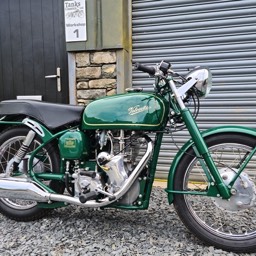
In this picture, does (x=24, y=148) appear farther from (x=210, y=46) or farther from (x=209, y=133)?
(x=210, y=46)

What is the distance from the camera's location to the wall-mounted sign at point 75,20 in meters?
3.28

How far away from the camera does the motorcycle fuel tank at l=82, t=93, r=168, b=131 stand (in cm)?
191

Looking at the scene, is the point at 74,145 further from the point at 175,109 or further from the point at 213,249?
the point at 213,249

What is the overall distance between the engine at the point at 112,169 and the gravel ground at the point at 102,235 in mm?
277

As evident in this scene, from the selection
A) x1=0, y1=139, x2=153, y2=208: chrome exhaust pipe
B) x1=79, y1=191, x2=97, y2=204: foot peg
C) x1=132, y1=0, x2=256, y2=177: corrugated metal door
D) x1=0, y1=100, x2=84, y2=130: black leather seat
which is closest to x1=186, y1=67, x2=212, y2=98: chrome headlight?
x1=0, y1=139, x2=153, y2=208: chrome exhaust pipe

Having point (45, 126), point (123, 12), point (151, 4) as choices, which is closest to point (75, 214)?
point (45, 126)

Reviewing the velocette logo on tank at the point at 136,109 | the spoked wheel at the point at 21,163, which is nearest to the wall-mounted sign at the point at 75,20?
the spoked wheel at the point at 21,163

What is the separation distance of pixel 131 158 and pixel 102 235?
594mm

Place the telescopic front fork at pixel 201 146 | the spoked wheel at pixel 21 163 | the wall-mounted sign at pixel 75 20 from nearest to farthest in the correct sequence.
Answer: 1. the telescopic front fork at pixel 201 146
2. the spoked wheel at pixel 21 163
3. the wall-mounted sign at pixel 75 20

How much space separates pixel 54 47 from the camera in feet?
11.9

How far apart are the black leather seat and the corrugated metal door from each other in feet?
4.98

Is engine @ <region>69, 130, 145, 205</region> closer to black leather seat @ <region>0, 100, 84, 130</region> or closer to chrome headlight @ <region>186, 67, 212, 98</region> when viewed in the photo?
black leather seat @ <region>0, 100, 84, 130</region>

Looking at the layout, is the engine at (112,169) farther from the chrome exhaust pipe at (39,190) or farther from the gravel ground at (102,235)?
the gravel ground at (102,235)

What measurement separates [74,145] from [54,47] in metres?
2.02
